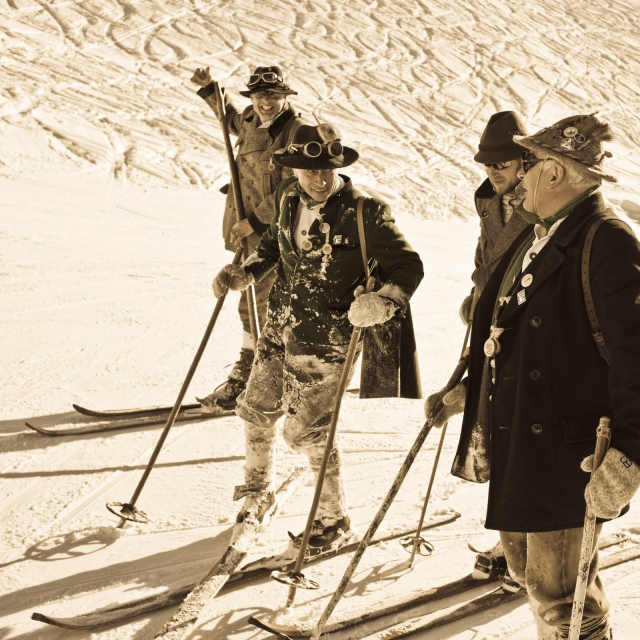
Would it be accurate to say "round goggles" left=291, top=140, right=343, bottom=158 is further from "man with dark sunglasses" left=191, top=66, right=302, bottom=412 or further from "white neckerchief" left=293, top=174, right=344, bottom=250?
"man with dark sunglasses" left=191, top=66, right=302, bottom=412

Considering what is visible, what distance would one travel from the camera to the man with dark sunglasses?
567 cm

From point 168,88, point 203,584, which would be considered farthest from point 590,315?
point 168,88

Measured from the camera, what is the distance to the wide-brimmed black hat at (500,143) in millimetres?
4250

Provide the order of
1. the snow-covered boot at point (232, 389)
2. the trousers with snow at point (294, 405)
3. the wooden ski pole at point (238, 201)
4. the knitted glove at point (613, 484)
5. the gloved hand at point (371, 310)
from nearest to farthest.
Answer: the knitted glove at point (613, 484) < the gloved hand at point (371, 310) < the trousers with snow at point (294, 405) < the wooden ski pole at point (238, 201) < the snow-covered boot at point (232, 389)

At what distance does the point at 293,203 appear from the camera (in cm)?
441

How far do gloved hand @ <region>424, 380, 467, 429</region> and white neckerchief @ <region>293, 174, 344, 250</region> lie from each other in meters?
1.14

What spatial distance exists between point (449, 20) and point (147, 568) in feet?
67.8

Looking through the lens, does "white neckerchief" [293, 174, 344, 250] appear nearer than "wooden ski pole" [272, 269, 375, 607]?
No

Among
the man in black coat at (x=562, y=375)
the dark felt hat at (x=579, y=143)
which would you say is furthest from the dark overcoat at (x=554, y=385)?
the dark felt hat at (x=579, y=143)

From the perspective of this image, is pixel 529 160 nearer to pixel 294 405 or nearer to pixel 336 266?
pixel 336 266

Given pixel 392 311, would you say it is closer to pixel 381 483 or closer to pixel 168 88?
pixel 381 483

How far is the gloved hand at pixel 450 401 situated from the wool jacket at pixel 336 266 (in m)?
Result: 0.59

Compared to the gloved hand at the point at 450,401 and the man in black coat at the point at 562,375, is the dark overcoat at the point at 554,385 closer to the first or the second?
the man in black coat at the point at 562,375

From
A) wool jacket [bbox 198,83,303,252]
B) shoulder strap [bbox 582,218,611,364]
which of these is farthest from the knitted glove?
wool jacket [bbox 198,83,303,252]
